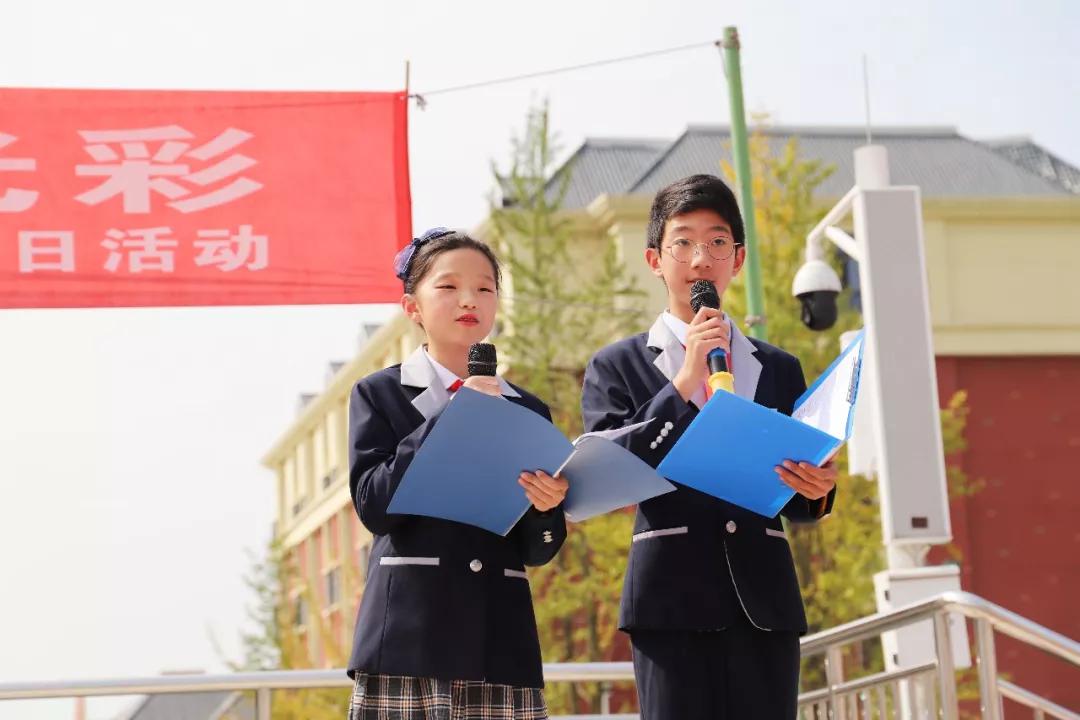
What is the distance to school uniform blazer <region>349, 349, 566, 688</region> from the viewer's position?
3.30m

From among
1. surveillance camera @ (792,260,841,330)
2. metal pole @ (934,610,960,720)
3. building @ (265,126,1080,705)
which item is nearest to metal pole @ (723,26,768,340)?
surveillance camera @ (792,260,841,330)

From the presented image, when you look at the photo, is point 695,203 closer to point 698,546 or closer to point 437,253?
point 437,253

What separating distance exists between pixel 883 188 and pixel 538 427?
5220mm

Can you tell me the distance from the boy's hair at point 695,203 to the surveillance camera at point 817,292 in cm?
578

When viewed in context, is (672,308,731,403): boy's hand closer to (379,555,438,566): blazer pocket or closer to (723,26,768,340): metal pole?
(379,555,438,566): blazer pocket

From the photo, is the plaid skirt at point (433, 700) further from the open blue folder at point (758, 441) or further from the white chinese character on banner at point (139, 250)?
the white chinese character on banner at point (139, 250)

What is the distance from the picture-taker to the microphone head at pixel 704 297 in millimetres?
3415

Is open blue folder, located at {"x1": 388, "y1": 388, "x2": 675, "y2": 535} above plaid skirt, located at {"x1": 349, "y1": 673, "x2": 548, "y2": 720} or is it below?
above

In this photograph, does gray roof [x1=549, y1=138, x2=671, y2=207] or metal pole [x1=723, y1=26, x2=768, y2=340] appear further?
gray roof [x1=549, y1=138, x2=671, y2=207]

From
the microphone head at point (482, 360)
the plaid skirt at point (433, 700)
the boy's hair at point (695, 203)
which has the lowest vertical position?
the plaid skirt at point (433, 700)

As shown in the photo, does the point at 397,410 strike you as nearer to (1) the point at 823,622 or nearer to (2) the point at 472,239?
(2) the point at 472,239

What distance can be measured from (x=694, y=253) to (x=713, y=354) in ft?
1.26

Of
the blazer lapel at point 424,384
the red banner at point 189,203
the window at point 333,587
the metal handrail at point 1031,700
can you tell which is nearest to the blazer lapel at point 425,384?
the blazer lapel at point 424,384

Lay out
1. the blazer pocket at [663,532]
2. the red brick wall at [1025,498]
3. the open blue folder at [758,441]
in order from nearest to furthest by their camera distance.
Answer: the open blue folder at [758,441] < the blazer pocket at [663,532] < the red brick wall at [1025,498]
